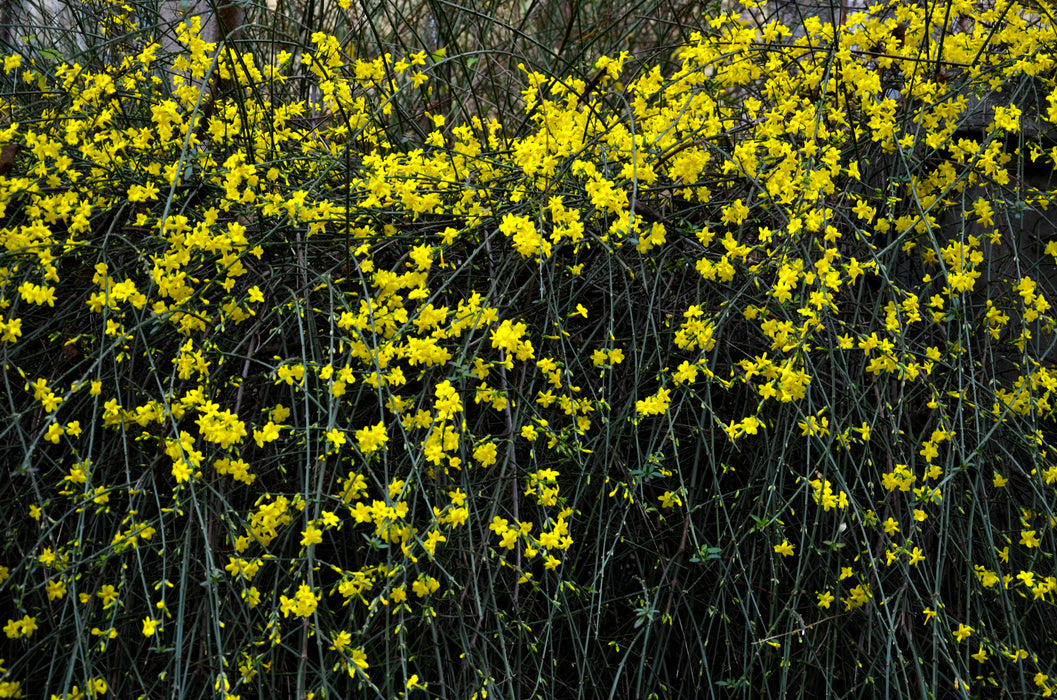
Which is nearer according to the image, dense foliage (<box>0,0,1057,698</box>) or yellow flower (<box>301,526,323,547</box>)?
yellow flower (<box>301,526,323,547</box>)

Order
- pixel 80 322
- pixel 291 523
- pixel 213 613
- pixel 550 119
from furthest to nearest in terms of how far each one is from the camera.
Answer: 1. pixel 550 119
2. pixel 80 322
3. pixel 291 523
4. pixel 213 613

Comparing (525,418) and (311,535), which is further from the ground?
(525,418)

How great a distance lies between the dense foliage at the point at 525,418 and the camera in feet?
4.88

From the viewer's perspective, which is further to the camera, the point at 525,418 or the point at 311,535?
the point at 525,418

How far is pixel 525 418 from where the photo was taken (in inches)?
65.7

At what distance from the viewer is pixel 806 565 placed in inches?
64.3

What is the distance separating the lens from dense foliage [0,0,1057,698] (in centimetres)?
149

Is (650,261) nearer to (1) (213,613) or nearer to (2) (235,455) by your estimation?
(2) (235,455)

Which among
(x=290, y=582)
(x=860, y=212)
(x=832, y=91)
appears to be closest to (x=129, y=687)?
(x=290, y=582)

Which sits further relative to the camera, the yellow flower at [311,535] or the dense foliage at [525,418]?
the dense foliage at [525,418]

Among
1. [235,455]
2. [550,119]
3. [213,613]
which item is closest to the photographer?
[213,613]

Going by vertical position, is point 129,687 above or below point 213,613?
below

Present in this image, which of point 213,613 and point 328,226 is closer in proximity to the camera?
point 213,613

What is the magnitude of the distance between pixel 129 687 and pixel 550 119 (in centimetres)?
135
